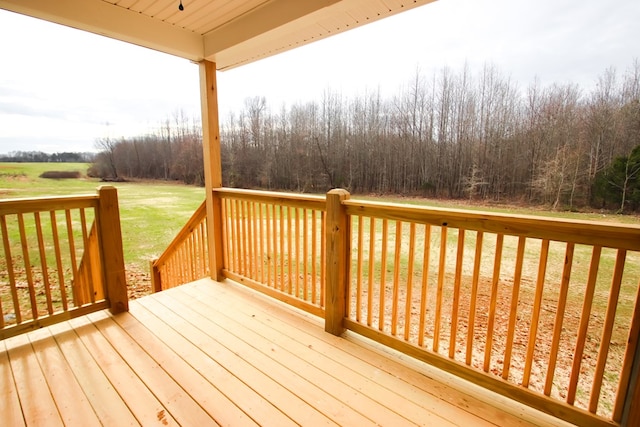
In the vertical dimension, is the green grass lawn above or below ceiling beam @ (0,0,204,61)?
below

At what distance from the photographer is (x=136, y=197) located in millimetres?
3449

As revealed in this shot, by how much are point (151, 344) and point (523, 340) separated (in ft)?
11.1

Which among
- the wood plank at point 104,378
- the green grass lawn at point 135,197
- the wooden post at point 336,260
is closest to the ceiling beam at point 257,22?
the wooden post at point 336,260

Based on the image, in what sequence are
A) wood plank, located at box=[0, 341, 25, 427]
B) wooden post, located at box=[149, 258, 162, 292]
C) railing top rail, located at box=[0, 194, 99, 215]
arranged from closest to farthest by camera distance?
wood plank, located at box=[0, 341, 25, 427] < railing top rail, located at box=[0, 194, 99, 215] < wooden post, located at box=[149, 258, 162, 292]

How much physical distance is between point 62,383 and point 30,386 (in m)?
0.15

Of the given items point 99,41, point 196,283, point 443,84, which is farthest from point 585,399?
point 99,41

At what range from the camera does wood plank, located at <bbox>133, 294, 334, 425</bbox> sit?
1448mm

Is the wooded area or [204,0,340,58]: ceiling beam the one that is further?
[204,0,340,58]: ceiling beam

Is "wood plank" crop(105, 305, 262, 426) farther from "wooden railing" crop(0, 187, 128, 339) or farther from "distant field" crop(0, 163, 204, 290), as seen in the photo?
"distant field" crop(0, 163, 204, 290)

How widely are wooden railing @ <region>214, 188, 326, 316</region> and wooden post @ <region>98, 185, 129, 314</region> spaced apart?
3.14ft

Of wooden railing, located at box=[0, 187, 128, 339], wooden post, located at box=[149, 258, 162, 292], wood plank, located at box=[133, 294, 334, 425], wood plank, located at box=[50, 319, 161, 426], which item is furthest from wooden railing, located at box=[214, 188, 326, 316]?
wooden post, located at box=[149, 258, 162, 292]

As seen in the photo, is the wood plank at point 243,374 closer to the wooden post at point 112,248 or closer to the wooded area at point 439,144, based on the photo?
the wooden post at point 112,248

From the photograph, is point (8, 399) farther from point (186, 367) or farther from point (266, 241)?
point (266, 241)

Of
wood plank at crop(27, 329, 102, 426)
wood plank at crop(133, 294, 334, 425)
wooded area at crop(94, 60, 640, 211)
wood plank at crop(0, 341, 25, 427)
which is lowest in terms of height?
wood plank at crop(133, 294, 334, 425)
